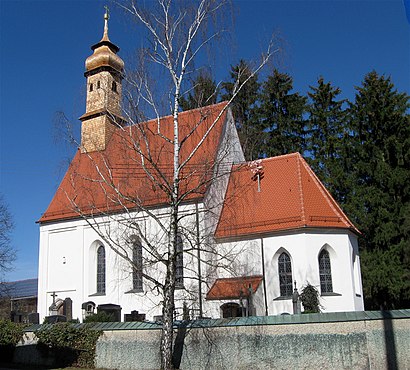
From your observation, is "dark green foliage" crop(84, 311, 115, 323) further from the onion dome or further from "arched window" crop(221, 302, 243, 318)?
the onion dome

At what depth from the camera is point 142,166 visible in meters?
13.1

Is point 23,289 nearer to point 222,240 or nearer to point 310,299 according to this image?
point 222,240

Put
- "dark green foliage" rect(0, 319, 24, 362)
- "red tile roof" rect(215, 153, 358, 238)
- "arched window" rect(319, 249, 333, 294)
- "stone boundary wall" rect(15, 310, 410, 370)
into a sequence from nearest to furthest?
"stone boundary wall" rect(15, 310, 410, 370)
"dark green foliage" rect(0, 319, 24, 362)
"arched window" rect(319, 249, 333, 294)
"red tile roof" rect(215, 153, 358, 238)

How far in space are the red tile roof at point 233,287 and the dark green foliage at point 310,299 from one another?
6.35 ft

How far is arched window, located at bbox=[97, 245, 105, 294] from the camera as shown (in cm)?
2322

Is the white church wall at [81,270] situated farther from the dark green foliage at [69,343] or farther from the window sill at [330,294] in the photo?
the dark green foliage at [69,343]

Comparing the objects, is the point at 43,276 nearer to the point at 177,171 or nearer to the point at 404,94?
the point at 177,171

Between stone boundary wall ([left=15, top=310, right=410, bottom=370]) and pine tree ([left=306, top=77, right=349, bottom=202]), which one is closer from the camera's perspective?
stone boundary wall ([left=15, top=310, right=410, bottom=370])

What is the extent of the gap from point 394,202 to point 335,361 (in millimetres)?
17558

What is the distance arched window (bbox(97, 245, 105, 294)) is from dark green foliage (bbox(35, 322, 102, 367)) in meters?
7.75

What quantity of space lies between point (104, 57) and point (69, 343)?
1694 cm

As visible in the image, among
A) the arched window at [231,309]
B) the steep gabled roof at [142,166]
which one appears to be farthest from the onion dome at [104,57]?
the arched window at [231,309]

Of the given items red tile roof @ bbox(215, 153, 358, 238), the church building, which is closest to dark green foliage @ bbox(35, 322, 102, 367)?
the church building

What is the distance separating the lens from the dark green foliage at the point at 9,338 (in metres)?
16.1
